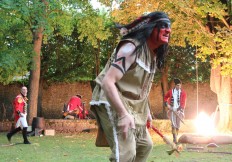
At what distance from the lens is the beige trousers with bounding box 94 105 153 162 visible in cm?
432

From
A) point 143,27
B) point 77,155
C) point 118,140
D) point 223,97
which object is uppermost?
point 143,27

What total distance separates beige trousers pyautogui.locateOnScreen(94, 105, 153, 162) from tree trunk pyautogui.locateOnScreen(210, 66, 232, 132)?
15.4m

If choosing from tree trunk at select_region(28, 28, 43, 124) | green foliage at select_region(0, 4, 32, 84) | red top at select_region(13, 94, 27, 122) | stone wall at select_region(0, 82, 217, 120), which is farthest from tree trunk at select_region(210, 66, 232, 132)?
stone wall at select_region(0, 82, 217, 120)

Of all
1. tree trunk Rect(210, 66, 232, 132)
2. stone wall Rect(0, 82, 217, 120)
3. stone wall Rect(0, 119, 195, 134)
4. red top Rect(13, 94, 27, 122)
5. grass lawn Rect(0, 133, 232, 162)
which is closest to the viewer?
grass lawn Rect(0, 133, 232, 162)

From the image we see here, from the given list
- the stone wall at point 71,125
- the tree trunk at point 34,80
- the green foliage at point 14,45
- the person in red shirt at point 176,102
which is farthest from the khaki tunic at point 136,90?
the stone wall at point 71,125

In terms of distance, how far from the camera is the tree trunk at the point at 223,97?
778 inches

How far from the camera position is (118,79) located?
4289 mm

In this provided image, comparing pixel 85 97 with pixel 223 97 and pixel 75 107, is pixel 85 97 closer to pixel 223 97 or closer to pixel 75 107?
pixel 75 107

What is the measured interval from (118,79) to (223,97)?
53.8 ft

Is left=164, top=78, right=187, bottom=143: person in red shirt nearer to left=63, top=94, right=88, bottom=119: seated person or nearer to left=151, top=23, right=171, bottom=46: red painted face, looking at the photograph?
left=63, top=94, right=88, bottom=119: seated person

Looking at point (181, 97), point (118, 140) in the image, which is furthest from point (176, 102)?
point (118, 140)

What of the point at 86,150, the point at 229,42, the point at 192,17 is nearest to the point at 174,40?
the point at 192,17

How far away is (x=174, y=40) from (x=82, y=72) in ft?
29.5

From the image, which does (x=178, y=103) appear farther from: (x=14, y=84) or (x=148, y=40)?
(x=14, y=84)
